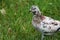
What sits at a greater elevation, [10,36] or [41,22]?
[41,22]

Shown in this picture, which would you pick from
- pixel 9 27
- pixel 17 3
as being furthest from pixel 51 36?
pixel 17 3

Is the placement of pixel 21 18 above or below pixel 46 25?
below

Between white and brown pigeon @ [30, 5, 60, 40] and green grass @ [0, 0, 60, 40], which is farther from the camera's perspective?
green grass @ [0, 0, 60, 40]

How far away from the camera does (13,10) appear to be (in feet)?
23.7

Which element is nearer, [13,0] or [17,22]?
[17,22]

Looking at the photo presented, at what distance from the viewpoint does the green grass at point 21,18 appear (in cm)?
646

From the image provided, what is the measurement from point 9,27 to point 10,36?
0.32 meters

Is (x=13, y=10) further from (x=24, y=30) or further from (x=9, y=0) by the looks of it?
(x=24, y=30)

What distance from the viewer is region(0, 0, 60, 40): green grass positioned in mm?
6462

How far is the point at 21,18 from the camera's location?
22.9ft

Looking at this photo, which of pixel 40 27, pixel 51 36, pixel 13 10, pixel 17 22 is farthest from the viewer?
pixel 13 10

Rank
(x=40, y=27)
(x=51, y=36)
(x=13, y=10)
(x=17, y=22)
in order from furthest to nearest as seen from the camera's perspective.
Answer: (x=13, y=10) → (x=17, y=22) → (x=51, y=36) → (x=40, y=27)

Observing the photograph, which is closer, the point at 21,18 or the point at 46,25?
the point at 46,25

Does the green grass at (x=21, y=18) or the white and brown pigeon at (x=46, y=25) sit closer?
the white and brown pigeon at (x=46, y=25)
